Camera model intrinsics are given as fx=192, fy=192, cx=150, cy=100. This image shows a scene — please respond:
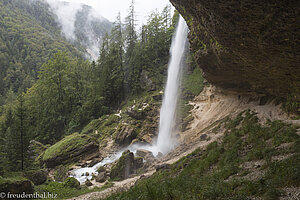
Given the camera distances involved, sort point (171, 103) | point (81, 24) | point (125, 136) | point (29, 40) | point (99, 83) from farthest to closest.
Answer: point (81, 24)
point (29, 40)
point (99, 83)
point (171, 103)
point (125, 136)

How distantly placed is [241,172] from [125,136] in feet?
56.2

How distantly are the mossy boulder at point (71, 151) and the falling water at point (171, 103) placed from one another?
7341 millimetres

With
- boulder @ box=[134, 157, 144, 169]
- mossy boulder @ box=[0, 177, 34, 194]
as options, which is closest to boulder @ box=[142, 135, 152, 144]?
boulder @ box=[134, 157, 144, 169]

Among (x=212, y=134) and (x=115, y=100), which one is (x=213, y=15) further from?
(x=115, y=100)

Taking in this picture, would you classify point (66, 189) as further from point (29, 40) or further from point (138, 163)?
point (29, 40)

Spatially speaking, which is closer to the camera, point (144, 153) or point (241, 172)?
point (241, 172)

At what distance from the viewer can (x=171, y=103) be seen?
23984 millimetres

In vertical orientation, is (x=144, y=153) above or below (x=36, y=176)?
above

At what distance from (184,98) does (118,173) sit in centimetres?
1239

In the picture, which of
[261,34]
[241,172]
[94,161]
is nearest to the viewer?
[261,34]

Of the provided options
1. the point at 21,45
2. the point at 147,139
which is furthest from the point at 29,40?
the point at 147,139

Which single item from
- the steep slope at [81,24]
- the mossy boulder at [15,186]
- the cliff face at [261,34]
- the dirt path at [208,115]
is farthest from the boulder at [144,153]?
the steep slope at [81,24]

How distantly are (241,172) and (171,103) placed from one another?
58.6 feet

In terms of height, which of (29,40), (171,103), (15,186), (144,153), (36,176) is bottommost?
(36,176)
